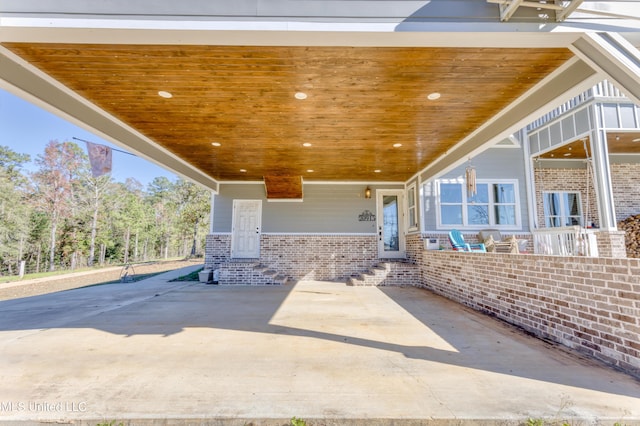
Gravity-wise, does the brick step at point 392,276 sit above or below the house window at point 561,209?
below

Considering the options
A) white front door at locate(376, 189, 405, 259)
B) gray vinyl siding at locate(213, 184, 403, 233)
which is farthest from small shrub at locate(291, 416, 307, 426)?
white front door at locate(376, 189, 405, 259)

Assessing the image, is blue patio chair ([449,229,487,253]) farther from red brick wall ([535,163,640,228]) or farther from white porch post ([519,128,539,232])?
red brick wall ([535,163,640,228])

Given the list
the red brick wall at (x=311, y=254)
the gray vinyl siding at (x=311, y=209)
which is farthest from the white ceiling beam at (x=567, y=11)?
the red brick wall at (x=311, y=254)

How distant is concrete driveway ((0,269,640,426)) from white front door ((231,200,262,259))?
4486mm

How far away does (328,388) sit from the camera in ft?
7.36

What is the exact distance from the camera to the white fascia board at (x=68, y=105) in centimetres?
324

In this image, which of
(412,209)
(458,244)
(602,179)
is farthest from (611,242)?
(412,209)

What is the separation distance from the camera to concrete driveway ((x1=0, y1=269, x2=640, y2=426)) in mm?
1925

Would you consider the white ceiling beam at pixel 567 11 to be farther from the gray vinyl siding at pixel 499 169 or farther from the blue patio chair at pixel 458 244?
the gray vinyl siding at pixel 499 169

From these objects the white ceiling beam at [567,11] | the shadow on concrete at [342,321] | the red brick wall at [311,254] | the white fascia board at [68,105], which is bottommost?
the shadow on concrete at [342,321]

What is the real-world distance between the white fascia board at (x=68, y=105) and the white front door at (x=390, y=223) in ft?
20.5

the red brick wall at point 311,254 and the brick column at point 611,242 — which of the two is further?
the red brick wall at point 311,254

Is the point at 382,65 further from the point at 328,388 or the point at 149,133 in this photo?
the point at 149,133

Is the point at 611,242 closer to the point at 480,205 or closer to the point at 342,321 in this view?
the point at 480,205
